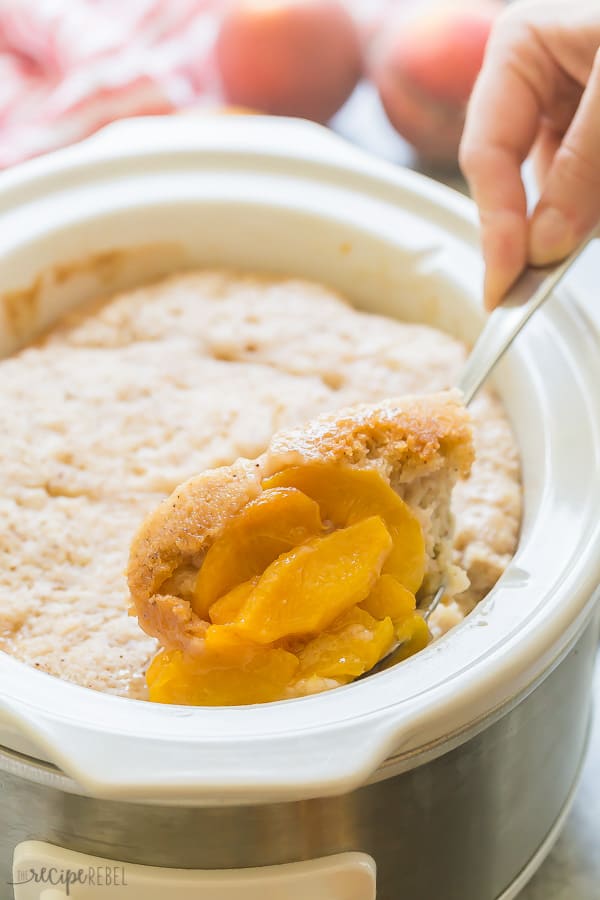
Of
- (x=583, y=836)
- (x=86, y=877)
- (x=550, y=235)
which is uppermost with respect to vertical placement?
(x=550, y=235)

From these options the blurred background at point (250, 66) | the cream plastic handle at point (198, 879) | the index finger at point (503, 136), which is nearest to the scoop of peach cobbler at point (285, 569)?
the cream plastic handle at point (198, 879)

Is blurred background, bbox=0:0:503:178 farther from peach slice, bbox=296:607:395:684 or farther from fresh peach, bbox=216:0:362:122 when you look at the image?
peach slice, bbox=296:607:395:684

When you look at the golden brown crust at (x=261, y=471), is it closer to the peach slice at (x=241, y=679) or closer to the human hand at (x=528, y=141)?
the peach slice at (x=241, y=679)

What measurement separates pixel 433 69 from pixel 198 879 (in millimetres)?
1304

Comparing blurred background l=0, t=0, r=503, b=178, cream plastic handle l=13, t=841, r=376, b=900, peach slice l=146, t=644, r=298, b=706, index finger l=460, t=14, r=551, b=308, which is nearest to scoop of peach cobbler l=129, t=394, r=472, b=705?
peach slice l=146, t=644, r=298, b=706

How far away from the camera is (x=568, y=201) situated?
104 centimetres

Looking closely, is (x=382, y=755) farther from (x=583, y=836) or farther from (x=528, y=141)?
(x=528, y=141)

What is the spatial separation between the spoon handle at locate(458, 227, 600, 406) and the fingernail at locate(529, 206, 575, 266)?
0.04ft

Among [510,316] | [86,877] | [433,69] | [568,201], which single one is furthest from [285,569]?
[433,69]

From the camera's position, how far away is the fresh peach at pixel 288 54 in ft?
5.43

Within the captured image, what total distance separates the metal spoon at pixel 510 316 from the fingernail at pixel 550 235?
0.01 meters

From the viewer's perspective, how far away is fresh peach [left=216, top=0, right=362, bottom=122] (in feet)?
5.43

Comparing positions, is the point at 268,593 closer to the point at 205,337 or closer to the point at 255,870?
the point at 255,870

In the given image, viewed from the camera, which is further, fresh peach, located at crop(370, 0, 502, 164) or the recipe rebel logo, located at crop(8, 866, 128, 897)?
fresh peach, located at crop(370, 0, 502, 164)
